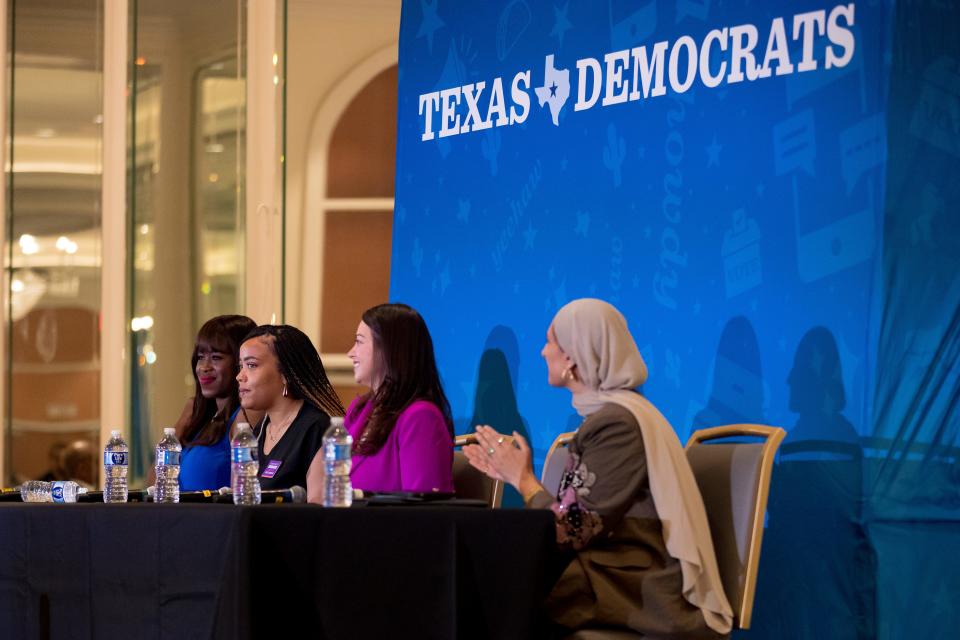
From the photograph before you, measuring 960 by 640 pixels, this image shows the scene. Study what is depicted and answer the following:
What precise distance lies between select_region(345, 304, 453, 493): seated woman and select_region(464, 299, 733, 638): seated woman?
0.57 m

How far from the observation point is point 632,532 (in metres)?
2.78

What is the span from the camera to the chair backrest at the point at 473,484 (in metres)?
3.47

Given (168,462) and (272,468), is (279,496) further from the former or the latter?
(272,468)

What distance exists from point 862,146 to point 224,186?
162 inches

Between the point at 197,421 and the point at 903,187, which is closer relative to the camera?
the point at 903,187

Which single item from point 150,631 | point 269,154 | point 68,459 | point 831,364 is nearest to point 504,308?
point 831,364

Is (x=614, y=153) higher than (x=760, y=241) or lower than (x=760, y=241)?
higher

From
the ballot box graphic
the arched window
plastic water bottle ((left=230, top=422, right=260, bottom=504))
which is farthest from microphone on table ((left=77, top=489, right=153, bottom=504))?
the arched window

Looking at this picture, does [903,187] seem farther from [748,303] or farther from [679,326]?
[679,326]

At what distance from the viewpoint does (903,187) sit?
3.28m

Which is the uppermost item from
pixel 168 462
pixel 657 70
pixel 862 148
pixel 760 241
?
pixel 657 70

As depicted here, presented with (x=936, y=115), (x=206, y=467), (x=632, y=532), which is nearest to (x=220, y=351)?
(x=206, y=467)

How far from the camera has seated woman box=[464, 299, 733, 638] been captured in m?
2.72

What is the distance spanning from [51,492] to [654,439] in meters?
1.43
